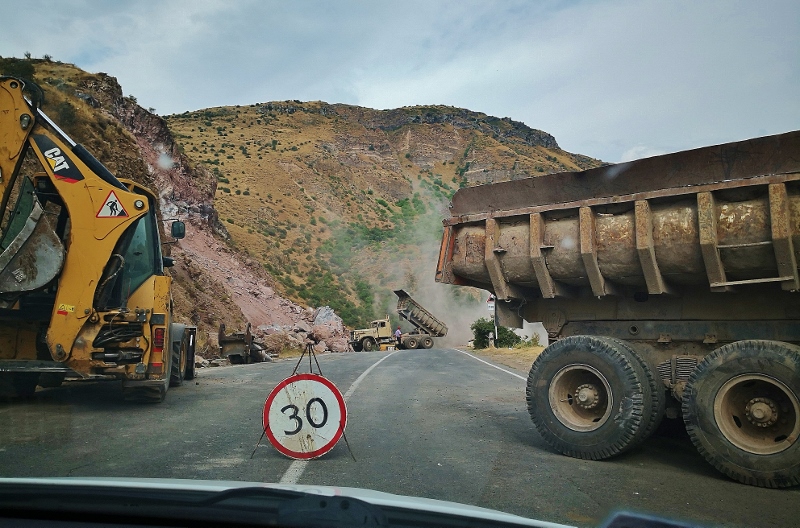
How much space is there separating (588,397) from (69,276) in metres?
6.66

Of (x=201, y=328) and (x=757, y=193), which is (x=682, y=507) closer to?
(x=757, y=193)

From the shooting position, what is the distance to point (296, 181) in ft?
256

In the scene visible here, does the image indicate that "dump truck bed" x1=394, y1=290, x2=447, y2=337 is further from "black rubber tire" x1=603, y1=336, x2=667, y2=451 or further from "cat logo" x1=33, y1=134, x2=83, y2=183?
"black rubber tire" x1=603, y1=336, x2=667, y2=451

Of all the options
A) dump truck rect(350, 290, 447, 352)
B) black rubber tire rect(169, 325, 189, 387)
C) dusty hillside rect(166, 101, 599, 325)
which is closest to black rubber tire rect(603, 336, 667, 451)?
black rubber tire rect(169, 325, 189, 387)

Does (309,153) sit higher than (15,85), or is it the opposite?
(309,153)

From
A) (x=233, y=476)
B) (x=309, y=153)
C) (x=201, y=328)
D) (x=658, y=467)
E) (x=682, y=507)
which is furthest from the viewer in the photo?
(x=309, y=153)

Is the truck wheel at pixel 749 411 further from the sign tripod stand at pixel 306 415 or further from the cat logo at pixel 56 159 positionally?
the cat logo at pixel 56 159

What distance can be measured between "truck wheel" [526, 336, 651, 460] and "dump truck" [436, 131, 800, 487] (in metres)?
0.01

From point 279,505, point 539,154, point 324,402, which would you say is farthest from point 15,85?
point 539,154

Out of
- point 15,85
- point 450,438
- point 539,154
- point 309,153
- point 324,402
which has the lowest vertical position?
point 450,438

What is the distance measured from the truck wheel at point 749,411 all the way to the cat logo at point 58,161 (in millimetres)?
7906

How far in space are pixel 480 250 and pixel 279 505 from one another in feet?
17.0

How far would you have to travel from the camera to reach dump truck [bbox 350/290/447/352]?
4350 cm

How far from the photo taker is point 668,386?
621 cm
